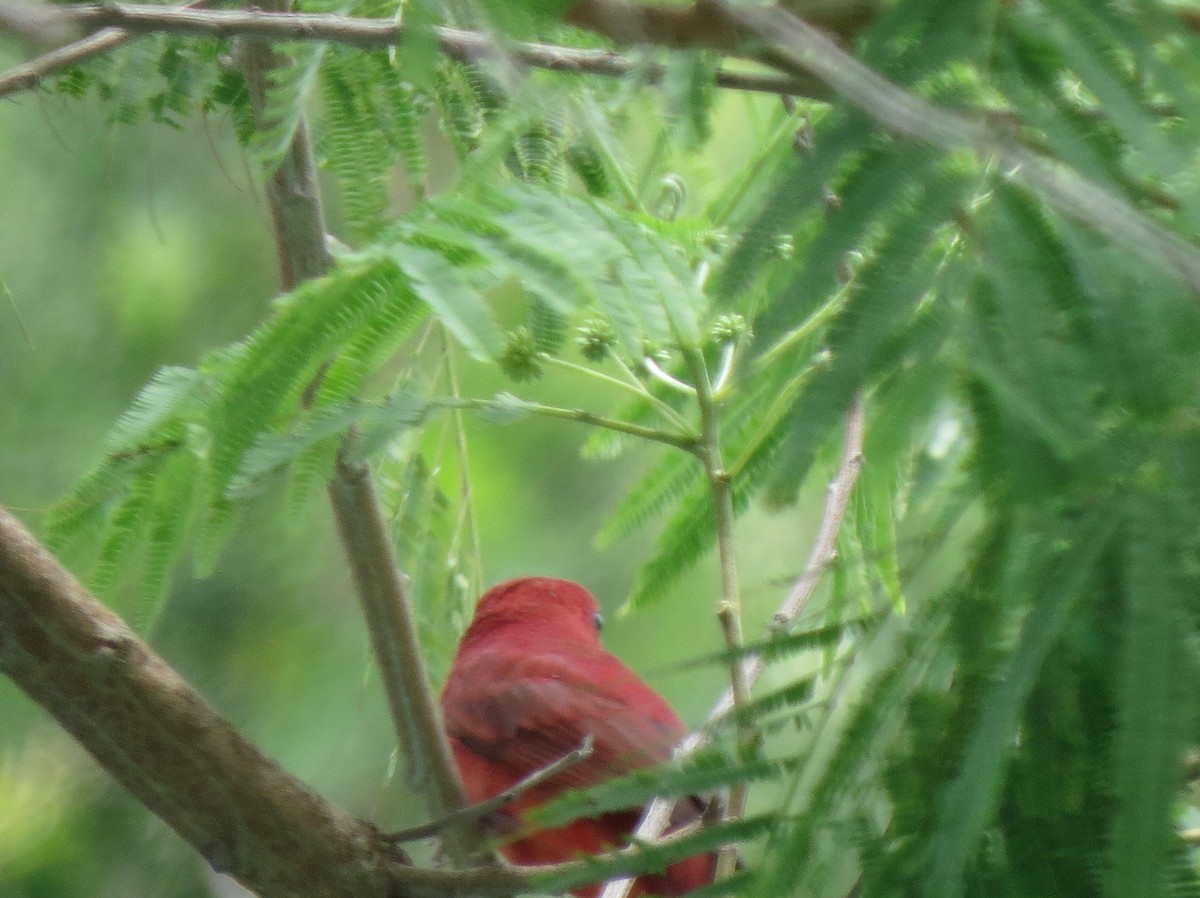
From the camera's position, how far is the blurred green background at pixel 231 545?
135 inches

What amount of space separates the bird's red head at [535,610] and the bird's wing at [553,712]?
155mm

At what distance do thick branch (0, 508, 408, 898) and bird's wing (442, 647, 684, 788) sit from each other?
63cm

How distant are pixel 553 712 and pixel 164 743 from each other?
1077 millimetres

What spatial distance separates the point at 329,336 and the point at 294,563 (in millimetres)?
2221

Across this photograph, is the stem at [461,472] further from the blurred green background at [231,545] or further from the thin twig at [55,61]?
the blurred green background at [231,545]

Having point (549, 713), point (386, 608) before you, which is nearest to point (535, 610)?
point (549, 713)

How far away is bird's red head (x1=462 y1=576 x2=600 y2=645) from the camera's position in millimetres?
2942

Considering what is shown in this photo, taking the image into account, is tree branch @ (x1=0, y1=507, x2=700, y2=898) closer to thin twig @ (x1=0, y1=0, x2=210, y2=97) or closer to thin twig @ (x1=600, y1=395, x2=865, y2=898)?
thin twig @ (x1=600, y1=395, x2=865, y2=898)

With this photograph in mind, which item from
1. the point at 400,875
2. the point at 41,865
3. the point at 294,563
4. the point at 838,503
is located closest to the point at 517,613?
the point at 294,563

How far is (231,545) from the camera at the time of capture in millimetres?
3488

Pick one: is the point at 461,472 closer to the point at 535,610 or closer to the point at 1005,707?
the point at 535,610

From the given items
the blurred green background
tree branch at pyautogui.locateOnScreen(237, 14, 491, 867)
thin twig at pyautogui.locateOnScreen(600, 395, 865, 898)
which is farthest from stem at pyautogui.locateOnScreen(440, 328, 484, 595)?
the blurred green background

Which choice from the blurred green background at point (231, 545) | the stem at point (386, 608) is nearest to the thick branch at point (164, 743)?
the stem at point (386, 608)

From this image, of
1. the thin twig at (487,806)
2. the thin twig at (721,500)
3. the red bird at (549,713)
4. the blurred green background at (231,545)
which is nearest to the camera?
the thin twig at (487,806)
